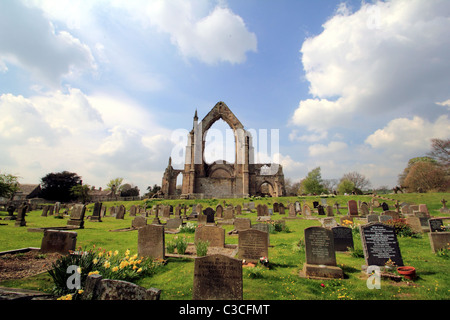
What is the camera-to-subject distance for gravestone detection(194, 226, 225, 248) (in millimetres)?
7922

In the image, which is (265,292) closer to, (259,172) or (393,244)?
(393,244)

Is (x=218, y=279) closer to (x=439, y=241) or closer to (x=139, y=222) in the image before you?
(x=439, y=241)

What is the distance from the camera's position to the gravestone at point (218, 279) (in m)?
3.36

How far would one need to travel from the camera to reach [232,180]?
39.8 m

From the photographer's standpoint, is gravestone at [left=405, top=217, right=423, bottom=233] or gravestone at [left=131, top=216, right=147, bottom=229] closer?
gravestone at [left=405, top=217, right=423, bottom=233]

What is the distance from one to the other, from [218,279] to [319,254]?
10.3ft

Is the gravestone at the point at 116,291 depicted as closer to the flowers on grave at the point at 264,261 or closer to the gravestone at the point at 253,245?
the flowers on grave at the point at 264,261

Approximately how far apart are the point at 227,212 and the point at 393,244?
11486 mm

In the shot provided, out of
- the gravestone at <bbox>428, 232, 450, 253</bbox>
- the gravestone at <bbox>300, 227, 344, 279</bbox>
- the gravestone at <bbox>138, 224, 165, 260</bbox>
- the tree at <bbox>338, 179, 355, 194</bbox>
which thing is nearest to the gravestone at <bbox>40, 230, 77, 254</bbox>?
the gravestone at <bbox>138, 224, 165, 260</bbox>

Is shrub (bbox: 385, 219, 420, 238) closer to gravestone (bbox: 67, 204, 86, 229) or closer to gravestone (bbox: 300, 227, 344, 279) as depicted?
gravestone (bbox: 300, 227, 344, 279)

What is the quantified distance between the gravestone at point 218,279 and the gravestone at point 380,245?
152 inches

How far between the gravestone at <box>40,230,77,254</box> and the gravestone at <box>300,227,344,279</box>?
246 inches

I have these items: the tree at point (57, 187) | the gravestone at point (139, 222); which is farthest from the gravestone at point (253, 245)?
the tree at point (57, 187)
